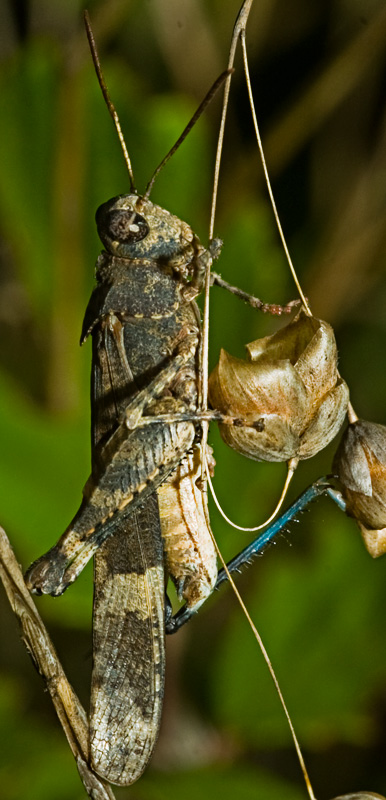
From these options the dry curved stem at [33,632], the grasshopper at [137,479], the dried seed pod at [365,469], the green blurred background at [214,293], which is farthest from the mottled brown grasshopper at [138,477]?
the green blurred background at [214,293]

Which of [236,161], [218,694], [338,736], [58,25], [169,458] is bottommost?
[338,736]

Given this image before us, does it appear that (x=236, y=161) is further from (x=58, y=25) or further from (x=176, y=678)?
(x=176, y=678)

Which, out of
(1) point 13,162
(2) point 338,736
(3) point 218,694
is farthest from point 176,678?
(1) point 13,162

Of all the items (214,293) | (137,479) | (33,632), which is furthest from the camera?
(214,293)

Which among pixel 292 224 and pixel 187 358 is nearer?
pixel 187 358

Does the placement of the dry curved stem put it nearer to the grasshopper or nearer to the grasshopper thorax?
the grasshopper

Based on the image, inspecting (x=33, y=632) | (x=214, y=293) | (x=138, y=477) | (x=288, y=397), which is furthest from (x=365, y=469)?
(x=214, y=293)

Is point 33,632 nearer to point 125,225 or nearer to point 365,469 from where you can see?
point 365,469
